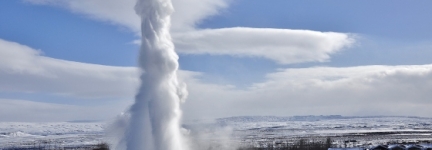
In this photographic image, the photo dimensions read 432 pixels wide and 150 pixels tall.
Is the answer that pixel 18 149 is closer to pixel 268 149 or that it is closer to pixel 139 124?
pixel 268 149

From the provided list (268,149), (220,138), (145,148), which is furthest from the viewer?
(268,149)

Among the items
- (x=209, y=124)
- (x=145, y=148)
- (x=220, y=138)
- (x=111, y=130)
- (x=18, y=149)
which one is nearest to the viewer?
(x=145, y=148)

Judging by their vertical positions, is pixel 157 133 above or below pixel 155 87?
below

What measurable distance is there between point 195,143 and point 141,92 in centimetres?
1387

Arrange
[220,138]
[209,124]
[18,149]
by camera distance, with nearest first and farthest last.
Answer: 1. [209,124]
2. [220,138]
3. [18,149]

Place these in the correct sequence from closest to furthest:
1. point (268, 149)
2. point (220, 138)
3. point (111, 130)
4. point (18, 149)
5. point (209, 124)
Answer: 1. point (111, 130)
2. point (209, 124)
3. point (220, 138)
4. point (268, 149)
5. point (18, 149)

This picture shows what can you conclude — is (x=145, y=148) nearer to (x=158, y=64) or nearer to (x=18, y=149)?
(x=158, y=64)

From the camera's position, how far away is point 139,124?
118 feet

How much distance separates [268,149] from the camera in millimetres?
113500

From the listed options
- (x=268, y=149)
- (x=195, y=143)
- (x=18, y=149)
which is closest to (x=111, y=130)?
(x=195, y=143)

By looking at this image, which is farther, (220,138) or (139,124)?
(220,138)

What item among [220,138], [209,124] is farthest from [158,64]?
[220,138]

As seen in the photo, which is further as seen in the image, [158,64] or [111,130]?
[111,130]

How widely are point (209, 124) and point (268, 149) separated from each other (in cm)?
5645
